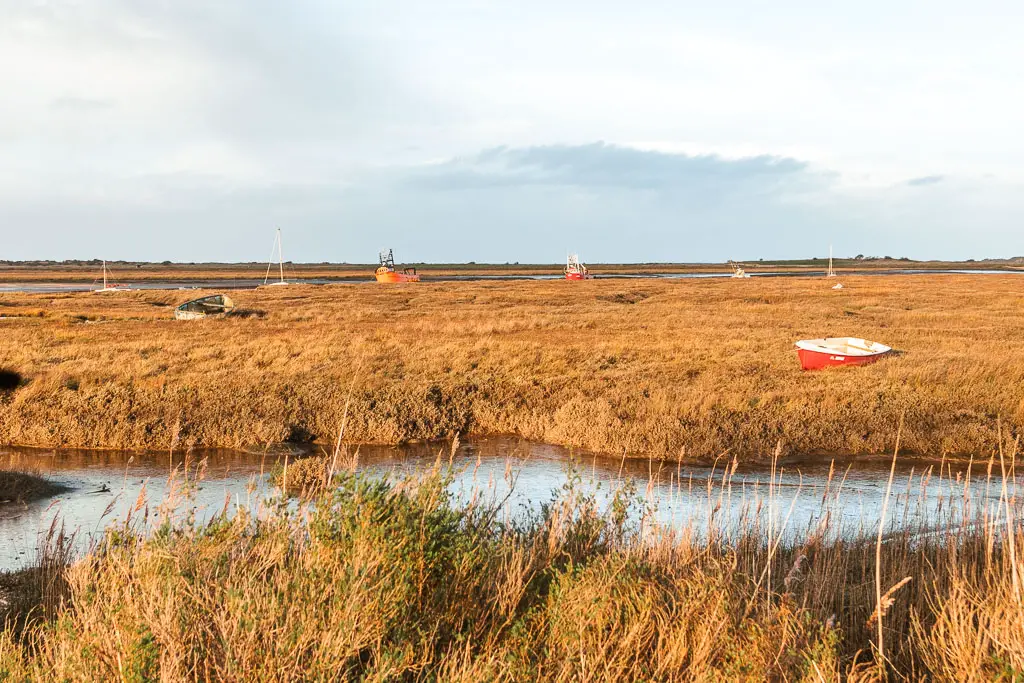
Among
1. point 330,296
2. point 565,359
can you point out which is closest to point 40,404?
point 565,359

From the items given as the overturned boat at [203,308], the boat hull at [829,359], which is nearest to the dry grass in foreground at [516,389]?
the boat hull at [829,359]

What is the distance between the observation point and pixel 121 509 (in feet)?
32.3

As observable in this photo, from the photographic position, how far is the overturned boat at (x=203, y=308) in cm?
3366

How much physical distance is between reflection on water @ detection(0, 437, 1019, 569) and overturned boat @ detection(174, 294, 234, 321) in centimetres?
2098

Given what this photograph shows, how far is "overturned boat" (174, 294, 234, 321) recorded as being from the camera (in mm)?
33656

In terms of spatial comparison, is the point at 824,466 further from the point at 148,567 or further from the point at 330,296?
the point at 330,296

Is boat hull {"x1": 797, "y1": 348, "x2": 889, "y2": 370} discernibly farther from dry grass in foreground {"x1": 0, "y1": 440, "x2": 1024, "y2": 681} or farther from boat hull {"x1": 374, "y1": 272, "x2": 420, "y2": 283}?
boat hull {"x1": 374, "y1": 272, "x2": 420, "y2": 283}

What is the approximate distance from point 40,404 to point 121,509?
6.77 metres

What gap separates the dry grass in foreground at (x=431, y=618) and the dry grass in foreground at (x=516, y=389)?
275 inches

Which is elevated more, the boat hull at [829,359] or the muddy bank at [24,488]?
the boat hull at [829,359]

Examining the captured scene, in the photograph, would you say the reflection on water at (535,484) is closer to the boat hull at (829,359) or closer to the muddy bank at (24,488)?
the muddy bank at (24,488)

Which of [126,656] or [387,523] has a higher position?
[387,523]

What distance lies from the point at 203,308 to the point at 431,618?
33.3m

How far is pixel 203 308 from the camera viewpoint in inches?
1377
